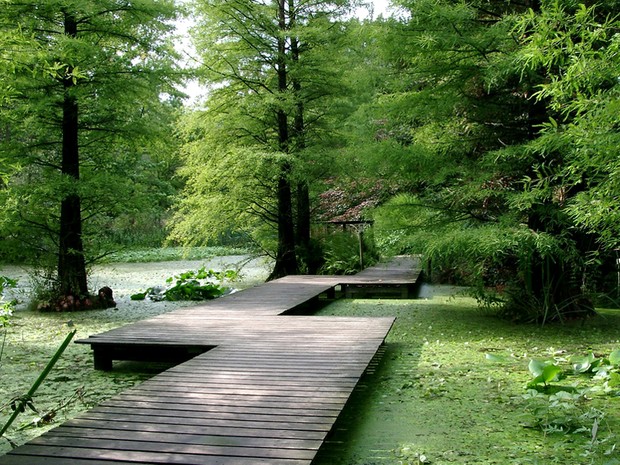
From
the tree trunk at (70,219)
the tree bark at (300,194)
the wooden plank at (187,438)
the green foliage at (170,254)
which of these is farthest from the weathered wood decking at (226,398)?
the green foliage at (170,254)

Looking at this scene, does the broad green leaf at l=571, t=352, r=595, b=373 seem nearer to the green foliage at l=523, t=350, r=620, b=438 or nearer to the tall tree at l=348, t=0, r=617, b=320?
the green foliage at l=523, t=350, r=620, b=438

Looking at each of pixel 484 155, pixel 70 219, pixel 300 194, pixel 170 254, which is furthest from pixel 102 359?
pixel 170 254

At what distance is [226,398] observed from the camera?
3348 mm

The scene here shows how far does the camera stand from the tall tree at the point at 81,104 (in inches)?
309

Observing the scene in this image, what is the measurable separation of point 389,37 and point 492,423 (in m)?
4.35

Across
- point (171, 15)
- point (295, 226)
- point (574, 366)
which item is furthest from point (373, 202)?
point (574, 366)

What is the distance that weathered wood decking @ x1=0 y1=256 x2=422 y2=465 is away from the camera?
8.43 feet

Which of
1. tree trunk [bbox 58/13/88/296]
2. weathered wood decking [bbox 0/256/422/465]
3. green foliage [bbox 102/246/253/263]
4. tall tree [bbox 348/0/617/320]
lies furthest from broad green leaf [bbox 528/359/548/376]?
green foliage [bbox 102/246/253/263]

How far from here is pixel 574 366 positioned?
4234 millimetres

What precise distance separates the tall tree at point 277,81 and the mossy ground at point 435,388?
13.5 feet

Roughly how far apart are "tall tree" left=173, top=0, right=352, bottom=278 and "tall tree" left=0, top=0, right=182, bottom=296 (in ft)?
6.33

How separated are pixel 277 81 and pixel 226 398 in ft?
29.2

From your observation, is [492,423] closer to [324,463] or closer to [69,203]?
[324,463]

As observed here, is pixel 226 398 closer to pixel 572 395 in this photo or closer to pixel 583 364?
pixel 572 395
